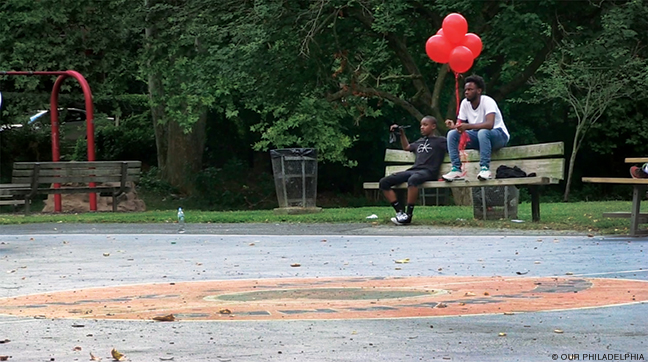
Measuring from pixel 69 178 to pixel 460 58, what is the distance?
9.68m

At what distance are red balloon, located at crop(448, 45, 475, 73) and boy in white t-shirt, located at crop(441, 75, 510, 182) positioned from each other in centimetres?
252

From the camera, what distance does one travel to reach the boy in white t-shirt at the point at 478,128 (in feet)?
51.1

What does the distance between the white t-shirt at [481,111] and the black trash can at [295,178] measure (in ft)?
16.7

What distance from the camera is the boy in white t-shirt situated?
1559 centimetres

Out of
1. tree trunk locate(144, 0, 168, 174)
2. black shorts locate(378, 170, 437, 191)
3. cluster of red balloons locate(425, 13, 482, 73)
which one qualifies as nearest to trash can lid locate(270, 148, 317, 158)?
cluster of red balloons locate(425, 13, 482, 73)

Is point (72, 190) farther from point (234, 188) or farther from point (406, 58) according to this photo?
point (234, 188)

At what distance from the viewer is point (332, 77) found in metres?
28.7

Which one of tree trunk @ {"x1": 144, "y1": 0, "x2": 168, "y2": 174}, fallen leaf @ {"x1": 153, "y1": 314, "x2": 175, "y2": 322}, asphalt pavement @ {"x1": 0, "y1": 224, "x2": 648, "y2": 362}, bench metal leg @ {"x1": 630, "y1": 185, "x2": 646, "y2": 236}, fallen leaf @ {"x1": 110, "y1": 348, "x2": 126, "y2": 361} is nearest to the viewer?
fallen leaf @ {"x1": 110, "y1": 348, "x2": 126, "y2": 361}

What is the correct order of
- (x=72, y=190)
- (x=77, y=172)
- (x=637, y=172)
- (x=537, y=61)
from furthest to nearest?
(x=537, y=61) < (x=77, y=172) < (x=72, y=190) < (x=637, y=172)

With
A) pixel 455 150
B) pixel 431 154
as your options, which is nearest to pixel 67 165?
pixel 431 154

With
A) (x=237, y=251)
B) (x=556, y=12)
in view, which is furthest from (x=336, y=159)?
(x=237, y=251)

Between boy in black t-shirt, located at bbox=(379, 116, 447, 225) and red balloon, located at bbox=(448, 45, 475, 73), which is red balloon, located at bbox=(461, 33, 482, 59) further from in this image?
boy in black t-shirt, located at bbox=(379, 116, 447, 225)

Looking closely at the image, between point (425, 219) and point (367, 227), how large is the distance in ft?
4.77

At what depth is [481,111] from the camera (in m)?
15.7
